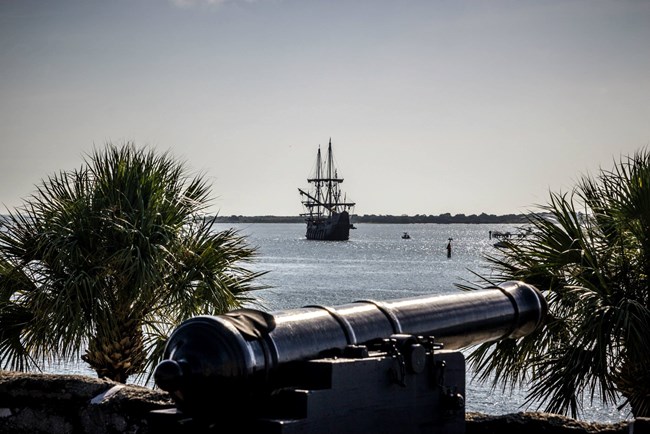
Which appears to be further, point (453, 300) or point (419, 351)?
point (453, 300)

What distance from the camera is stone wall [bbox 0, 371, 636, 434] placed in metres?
5.48

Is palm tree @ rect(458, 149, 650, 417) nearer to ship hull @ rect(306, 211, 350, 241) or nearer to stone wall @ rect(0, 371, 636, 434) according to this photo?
stone wall @ rect(0, 371, 636, 434)

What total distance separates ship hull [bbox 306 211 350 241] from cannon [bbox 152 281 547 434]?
14041cm

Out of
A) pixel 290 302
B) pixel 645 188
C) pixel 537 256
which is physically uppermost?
pixel 645 188

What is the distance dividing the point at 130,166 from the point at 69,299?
1.90m

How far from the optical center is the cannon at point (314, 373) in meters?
4.25

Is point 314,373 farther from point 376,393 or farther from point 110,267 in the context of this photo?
point 110,267

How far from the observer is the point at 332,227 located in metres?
148

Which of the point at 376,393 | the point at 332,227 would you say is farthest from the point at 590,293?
the point at 332,227

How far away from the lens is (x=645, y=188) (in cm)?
906

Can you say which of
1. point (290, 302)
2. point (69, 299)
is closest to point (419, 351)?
point (69, 299)

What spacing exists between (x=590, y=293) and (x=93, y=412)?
4.91 m

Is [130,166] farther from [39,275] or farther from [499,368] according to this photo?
[499,368]

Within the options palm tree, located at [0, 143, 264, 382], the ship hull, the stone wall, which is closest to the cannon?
the stone wall
